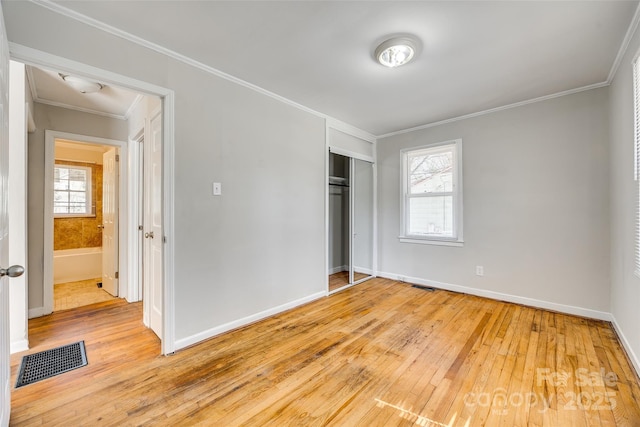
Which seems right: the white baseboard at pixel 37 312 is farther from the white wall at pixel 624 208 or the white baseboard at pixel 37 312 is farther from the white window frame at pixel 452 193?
the white wall at pixel 624 208

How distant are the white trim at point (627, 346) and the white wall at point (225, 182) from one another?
2.85m

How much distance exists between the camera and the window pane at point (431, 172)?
4008 millimetres

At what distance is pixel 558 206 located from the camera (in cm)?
313

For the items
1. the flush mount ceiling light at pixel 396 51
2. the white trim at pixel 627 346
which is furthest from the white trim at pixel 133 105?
the white trim at pixel 627 346

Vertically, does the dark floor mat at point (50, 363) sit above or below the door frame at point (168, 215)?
below

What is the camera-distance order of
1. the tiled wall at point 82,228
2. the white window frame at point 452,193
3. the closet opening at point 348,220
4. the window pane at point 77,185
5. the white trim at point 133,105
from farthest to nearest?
the window pane at point 77,185, the tiled wall at point 82,228, the closet opening at point 348,220, the white window frame at point 452,193, the white trim at point 133,105

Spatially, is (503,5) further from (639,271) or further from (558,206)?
(558,206)

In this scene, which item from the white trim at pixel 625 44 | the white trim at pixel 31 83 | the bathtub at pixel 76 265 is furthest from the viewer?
the bathtub at pixel 76 265

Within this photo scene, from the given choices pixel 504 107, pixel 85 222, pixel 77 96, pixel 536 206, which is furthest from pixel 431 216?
pixel 85 222

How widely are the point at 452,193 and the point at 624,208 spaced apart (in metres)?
1.75

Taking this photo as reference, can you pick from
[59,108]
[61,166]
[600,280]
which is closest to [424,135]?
[600,280]

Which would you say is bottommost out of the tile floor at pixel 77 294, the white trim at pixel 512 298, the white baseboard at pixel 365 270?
the tile floor at pixel 77 294

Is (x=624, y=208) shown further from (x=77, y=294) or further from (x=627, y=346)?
(x=77, y=294)

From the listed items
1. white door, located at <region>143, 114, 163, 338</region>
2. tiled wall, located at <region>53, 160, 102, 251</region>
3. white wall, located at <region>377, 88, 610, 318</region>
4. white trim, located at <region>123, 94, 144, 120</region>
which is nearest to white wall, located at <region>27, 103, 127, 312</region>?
white trim, located at <region>123, 94, 144, 120</region>
